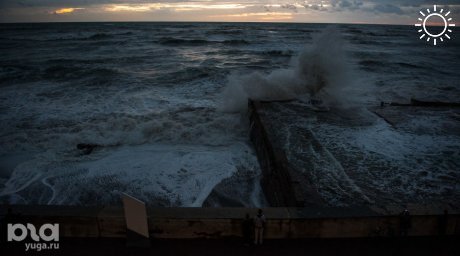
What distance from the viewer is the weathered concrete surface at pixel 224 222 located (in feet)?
15.7

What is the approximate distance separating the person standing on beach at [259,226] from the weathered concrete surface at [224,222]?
21 centimetres

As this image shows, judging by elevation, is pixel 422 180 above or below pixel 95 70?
below

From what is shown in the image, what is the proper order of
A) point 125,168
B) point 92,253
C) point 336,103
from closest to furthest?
point 92,253 → point 125,168 → point 336,103

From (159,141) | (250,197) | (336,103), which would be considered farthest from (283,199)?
(336,103)

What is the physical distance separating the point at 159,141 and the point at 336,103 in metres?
7.46

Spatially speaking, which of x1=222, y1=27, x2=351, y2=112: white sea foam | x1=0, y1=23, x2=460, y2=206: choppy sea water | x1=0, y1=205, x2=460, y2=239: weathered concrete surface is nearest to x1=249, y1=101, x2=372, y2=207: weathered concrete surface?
x1=0, y1=23, x2=460, y2=206: choppy sea water

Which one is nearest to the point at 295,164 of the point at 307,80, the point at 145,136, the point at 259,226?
the point at 259,226

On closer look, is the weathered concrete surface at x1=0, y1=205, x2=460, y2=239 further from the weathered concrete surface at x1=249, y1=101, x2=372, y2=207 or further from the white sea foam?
the white sea foam

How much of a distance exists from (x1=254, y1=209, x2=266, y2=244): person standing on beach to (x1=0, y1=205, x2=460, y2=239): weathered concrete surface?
0.21 m

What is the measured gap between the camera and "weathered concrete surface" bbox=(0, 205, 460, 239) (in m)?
4.79

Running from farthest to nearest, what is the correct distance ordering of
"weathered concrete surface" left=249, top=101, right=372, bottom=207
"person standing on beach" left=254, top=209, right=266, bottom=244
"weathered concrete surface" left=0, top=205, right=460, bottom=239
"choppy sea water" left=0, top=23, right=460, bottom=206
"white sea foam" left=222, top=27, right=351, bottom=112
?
"white sea foam" left=222, top=27, right=351, bottom=112 < "choppy sea water" left=0, top=23, right=460, bottom=206 < "weathered concrete surface" left=249, top=101, right=372, bottom=207 < "weathered concrete surface" left=0, top=205, right=460, bottom=239 < "person standing on beach" left=254, top=209, right=266, bottom=244

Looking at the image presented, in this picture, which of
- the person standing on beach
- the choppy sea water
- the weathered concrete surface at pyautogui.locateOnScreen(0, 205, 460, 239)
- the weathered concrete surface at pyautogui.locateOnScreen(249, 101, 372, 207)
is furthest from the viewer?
the choppy sea water

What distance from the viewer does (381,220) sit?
16.4 feet

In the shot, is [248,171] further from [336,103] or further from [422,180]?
[336,103]
